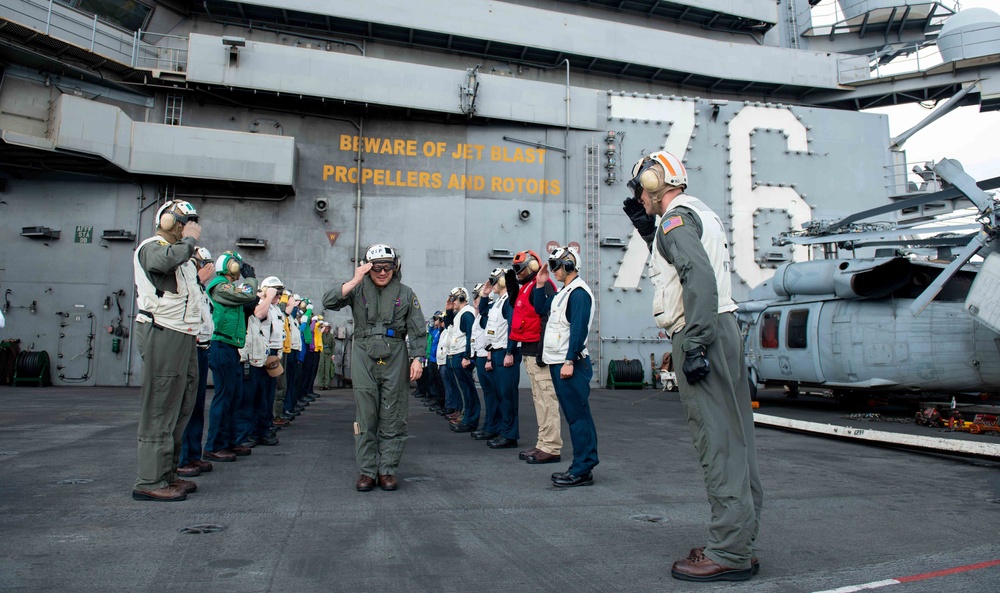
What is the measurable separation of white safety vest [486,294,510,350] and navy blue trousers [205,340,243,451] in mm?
3135

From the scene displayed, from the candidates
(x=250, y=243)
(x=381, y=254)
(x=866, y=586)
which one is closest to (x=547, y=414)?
(x=381, y=254)

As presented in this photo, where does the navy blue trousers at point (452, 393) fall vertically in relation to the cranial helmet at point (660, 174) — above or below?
below

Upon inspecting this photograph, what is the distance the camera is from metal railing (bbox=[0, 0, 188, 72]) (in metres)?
15.3

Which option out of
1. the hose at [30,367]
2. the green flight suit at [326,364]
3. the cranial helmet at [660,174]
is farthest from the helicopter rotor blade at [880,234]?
the hose at [30,367]

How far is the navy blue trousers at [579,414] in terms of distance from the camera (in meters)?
5.11

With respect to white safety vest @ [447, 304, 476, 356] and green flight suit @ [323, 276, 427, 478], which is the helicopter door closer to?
white safety vest @ [447, 304, 476, 356]

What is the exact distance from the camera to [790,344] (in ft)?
38.7

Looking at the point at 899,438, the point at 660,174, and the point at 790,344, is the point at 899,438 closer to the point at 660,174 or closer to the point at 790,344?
the point at 790,344

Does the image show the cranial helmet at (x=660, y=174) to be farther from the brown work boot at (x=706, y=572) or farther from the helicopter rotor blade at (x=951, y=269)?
the helicopter rotor blade at (x=951, y=269)

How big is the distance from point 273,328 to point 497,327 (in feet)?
9.45

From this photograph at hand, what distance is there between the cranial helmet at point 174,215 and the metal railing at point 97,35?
588 inches

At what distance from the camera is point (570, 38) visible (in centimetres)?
1950

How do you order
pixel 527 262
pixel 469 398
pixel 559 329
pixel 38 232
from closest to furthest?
1. pixel 559 329
2. pixel 527 262
3. pixel 469 398
4. pixel 38 232

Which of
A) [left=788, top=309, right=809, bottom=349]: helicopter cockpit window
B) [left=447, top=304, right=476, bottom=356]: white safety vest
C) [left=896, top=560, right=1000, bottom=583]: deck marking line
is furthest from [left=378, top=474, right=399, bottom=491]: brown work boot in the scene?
[left=788, top=309, right=809, bottom=349]: helicopter cockpit window
